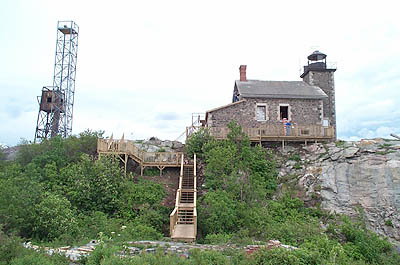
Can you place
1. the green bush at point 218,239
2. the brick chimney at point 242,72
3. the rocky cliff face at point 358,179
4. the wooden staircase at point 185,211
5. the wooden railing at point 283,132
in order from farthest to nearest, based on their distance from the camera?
the brick chimney at point 242,72 → the wooden railing at point 283,132 → the rocky cliff face at point 358,179 → the wooden staircase at point 185,211 → the green bush at point 218,239

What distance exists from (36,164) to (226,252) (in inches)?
488

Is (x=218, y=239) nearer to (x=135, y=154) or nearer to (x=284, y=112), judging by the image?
(x=135, y=154)

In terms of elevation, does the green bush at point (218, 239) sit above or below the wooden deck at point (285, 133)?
below

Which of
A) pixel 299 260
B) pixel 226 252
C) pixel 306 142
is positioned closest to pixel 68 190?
pixel 226 252

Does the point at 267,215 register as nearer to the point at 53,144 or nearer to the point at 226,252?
the point at 226,252

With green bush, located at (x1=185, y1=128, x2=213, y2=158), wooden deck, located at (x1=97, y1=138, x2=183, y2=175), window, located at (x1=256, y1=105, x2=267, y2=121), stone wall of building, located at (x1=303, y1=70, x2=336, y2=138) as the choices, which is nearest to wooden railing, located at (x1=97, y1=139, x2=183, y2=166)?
wooden deck, located at (x1=97, y1=138, x2=183, y2=175)

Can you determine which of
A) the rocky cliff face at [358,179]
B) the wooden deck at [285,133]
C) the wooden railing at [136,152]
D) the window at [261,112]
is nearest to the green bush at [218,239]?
the rocky cliff face at [358,179]

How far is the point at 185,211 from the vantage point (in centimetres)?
1487

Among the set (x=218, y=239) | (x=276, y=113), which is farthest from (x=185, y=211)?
(x=276, y=113)

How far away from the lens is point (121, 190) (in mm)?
15969

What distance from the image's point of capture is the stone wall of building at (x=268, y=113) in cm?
2186

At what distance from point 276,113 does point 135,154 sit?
10555mm

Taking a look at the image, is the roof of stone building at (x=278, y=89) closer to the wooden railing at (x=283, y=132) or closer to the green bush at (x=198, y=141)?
the wooden railing at (x=283, y=132)

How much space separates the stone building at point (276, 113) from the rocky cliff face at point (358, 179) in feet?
6.32
